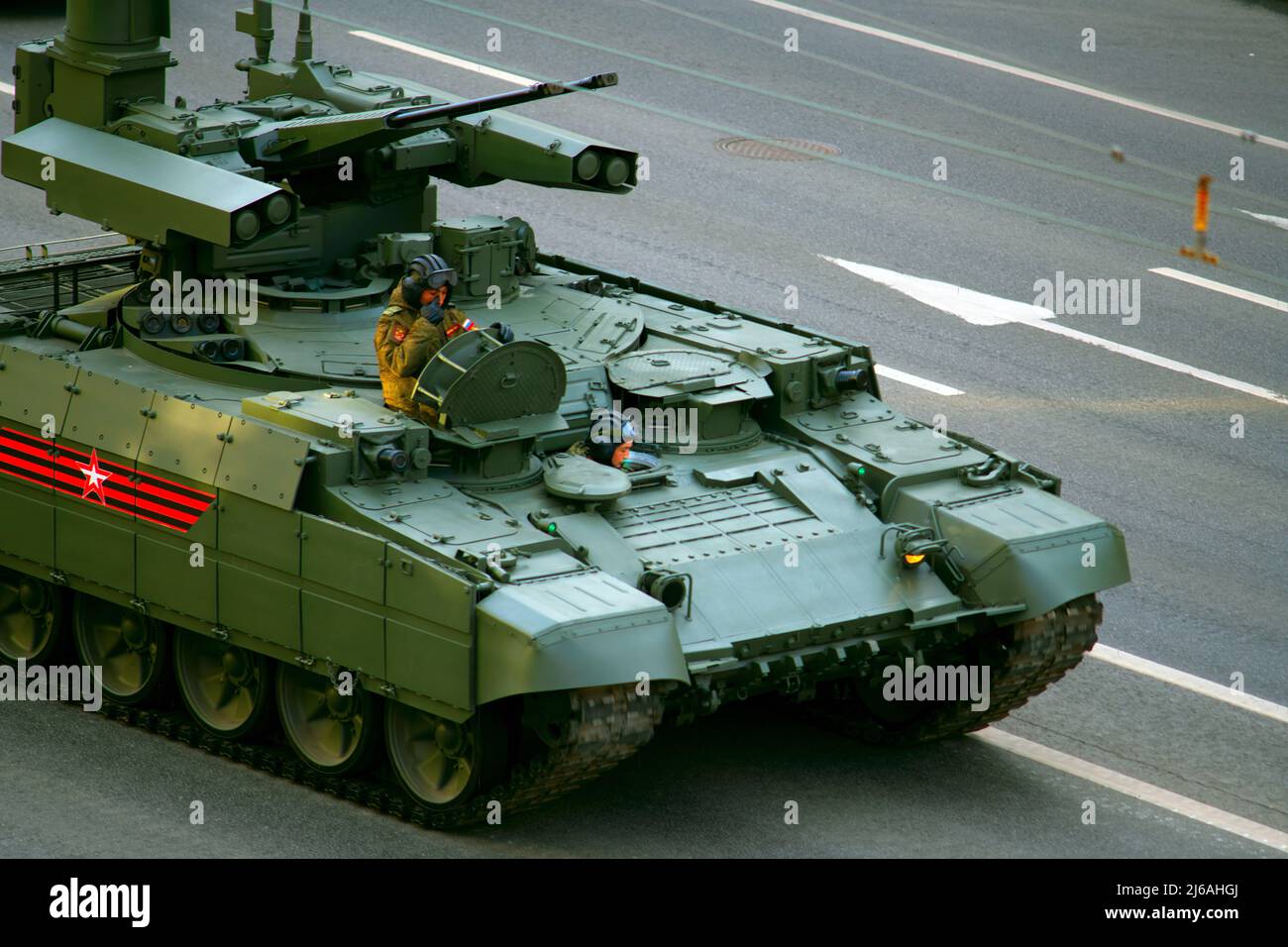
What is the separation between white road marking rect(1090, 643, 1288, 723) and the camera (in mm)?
19297

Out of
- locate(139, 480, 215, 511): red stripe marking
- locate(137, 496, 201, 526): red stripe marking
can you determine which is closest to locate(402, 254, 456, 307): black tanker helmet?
locate(139, 480, 215, 511): red stripe marking

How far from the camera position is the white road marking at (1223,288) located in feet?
91.7

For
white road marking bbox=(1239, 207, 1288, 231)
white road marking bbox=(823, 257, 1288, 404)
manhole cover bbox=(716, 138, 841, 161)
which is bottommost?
white road marking bbox=(823, 257, 1288, 404)

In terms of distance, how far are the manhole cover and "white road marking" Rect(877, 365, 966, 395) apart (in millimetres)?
5674

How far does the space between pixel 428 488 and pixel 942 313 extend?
11253mm

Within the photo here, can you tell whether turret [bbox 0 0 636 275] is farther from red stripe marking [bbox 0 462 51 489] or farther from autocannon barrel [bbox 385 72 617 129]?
red stripe marking [bbox 0 462 51 489]

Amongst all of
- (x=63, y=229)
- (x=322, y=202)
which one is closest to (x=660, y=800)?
(x=322, y=202)

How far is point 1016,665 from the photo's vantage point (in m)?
17.7

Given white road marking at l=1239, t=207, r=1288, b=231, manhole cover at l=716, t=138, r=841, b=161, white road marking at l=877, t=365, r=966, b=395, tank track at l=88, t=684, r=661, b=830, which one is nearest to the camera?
tank track at l=88, t=684, r=661, b=830

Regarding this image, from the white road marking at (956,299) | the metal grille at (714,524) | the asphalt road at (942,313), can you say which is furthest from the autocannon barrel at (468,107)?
the white road marking at (956,299)

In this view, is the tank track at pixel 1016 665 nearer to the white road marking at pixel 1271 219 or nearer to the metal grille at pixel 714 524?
the metal grille at pixel 714 524

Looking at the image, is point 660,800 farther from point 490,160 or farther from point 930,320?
point 930,320

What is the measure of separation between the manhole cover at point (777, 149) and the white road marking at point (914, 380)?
223 inches

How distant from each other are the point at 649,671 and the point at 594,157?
580 centimetres
